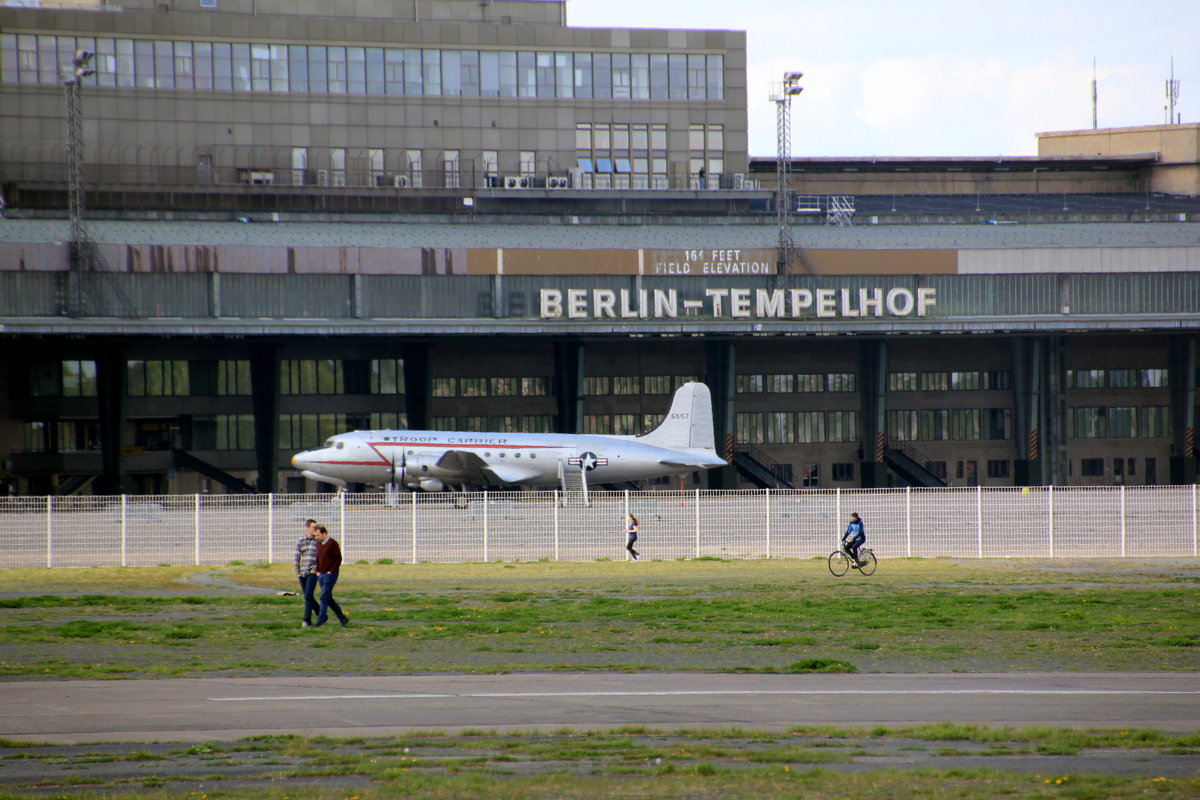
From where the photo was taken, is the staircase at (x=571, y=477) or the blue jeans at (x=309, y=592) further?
the staircase at (x=571, y=477)

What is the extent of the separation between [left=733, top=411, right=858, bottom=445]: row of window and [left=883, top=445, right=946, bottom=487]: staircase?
4264 millimetres

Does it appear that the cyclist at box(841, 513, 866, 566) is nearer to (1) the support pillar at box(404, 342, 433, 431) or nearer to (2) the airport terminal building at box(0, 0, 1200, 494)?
→ (2) the airport terminal building at box(0, 0, 1200, 494)

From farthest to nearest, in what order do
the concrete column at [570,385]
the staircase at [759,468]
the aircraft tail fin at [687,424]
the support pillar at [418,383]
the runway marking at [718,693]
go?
the staircase at [759,468] → the concrete column at [570,385] → the support pillar at [418,383] → the aircraft tail fin at [687,424] → the runway marking at [718,693]

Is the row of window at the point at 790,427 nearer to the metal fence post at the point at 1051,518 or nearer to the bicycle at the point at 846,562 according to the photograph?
the metal fence post at the point at 1051,518

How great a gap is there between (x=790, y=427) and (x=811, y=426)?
5.28 feet

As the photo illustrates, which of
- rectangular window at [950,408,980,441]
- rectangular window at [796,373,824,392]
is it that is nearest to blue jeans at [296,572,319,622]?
rectangular window at [796,373,824,392]

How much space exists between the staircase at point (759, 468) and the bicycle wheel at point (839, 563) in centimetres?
4551

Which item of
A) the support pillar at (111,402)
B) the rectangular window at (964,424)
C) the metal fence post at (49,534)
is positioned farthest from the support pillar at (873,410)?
the metal fence post at (49,534)

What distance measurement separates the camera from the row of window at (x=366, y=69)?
3255 inches

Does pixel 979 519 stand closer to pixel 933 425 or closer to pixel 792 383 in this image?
pixel 792 383

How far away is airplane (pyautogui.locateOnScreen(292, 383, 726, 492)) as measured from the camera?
64.6m

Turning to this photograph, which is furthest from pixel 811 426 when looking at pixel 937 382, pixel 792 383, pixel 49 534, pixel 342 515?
pixel 49 534

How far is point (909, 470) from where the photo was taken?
8569 centimetres

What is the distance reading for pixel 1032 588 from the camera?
33.1 meters
